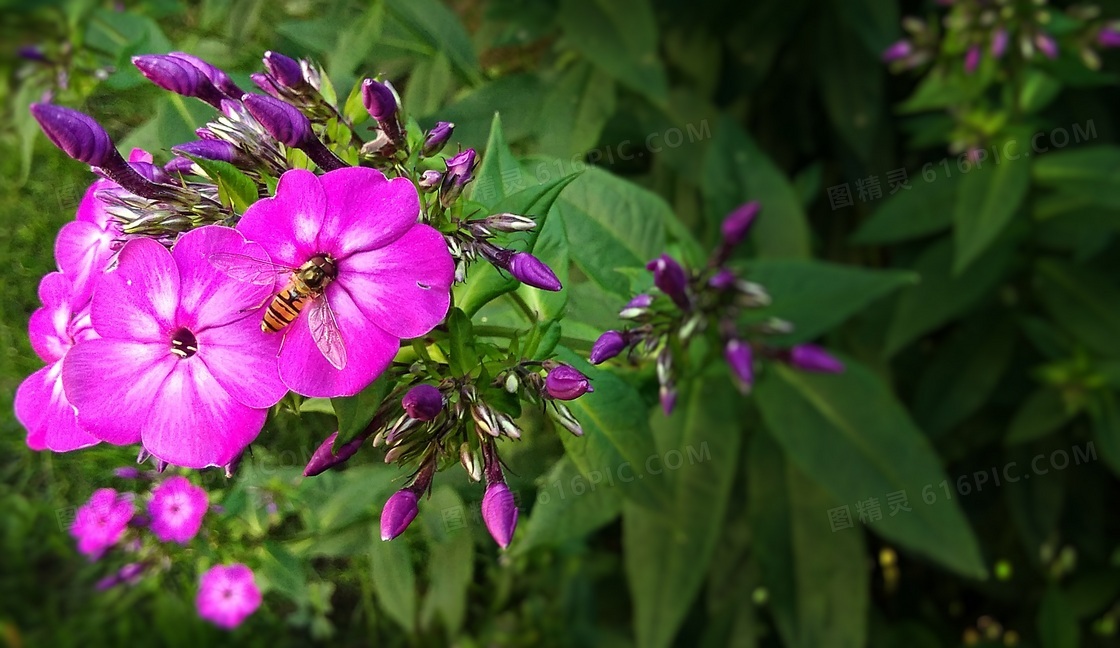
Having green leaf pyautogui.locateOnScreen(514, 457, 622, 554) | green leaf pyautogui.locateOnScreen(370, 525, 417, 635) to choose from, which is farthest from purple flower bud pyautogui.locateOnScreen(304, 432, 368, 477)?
green leaf pyautogui.locateOnScreen(370, 525, 417, 635)

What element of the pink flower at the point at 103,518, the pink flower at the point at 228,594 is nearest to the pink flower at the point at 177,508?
the pink flower at the point at 103,518

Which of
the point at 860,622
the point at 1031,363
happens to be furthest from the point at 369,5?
the point at 1031,363

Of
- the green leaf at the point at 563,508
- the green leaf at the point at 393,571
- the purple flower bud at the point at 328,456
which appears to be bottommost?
the green leaf at the point at 393,571

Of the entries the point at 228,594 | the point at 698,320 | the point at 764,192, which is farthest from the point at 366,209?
the point at 764,192

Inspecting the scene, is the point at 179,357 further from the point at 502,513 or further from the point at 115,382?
the point at 502,513

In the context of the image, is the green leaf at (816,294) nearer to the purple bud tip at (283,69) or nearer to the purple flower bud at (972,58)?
the purple flower bud at (972,58)
